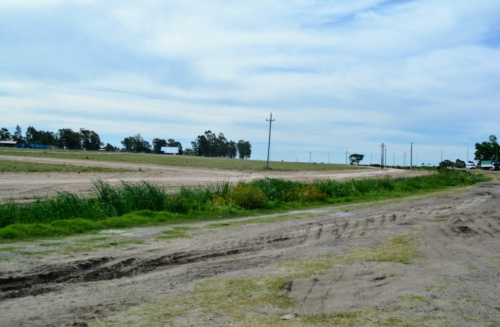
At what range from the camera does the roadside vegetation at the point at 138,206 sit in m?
14.4

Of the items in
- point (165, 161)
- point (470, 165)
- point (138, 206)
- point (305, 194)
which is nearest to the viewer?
point (138, 206)

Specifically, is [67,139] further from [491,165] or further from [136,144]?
[491,165]

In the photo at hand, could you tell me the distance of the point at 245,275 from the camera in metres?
9.02

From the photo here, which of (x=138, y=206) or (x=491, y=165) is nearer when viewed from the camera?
(x=138, y=206)

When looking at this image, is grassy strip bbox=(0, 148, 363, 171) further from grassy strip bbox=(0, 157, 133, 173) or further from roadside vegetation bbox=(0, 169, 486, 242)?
roadside vegetation bbox=(0, 169, 486, 242)

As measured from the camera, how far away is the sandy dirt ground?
6.80 metres

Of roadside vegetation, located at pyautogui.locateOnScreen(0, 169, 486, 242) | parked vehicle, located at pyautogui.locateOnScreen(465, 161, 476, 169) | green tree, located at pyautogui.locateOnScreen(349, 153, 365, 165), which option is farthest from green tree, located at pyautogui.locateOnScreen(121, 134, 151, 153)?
roadside vegetation, located at pyautogui.locateOnScreen(0, 169, 486, 242)

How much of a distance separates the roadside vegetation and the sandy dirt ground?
1.49m

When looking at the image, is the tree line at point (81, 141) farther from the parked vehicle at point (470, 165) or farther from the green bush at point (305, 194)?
the green bush at point (305, 194)

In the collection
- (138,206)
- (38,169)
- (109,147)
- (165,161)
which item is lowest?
(138,206)

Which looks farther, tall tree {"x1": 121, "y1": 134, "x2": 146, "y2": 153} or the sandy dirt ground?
tall tree {"x1": 121, "y1": 134, "x2": 146, "y2": 153}

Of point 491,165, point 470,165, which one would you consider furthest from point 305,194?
point 470,165

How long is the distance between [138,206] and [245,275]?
35.4ft

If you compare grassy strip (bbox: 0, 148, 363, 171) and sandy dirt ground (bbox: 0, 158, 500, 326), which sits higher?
grassy strip (bbox: 0, 148, 363, 171)
